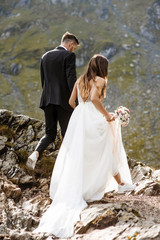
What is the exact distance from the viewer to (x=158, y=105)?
95.8 metres

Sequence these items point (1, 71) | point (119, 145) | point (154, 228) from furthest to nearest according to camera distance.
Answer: point (1, 71)
point (119, 145)
point (154, 228)

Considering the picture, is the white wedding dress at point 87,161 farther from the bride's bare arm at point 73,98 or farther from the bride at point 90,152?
the bride's bare arm at point 73,98

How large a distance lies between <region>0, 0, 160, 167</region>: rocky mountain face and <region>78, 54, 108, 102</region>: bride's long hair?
6917cm

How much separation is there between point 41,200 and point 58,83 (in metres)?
3.45

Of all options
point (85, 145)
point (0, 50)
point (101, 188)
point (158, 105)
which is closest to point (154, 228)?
point (101, 188)

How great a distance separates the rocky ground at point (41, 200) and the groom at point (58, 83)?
40.5 inches

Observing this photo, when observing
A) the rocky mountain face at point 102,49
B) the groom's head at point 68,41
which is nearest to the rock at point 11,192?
the groom's head at point 68,41

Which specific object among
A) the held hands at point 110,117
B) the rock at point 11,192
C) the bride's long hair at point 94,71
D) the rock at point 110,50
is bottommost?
the rock at point 110,50

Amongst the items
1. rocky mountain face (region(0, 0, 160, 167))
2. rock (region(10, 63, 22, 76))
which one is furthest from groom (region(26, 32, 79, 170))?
rock (region(10, 63, 22, 76))

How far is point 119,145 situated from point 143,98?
309ft

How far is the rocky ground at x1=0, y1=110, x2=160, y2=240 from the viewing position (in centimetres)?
555

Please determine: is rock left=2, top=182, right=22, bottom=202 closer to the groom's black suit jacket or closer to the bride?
the bride

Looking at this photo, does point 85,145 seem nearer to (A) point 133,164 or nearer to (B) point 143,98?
(A) point 133,164

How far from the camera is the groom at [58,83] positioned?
8125mm
